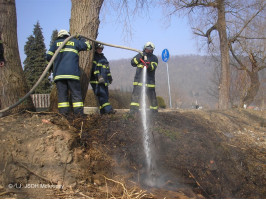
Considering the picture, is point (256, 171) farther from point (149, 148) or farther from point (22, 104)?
point (22, 104)

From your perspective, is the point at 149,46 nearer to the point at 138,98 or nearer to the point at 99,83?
the point at 138,98

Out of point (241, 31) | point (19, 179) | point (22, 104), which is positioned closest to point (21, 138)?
point (19, 179)

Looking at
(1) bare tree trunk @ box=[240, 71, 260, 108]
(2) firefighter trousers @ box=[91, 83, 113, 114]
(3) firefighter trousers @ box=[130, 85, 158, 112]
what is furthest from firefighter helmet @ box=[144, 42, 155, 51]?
(1) bare tree trunk @ box=[240, 71, 260, 108]

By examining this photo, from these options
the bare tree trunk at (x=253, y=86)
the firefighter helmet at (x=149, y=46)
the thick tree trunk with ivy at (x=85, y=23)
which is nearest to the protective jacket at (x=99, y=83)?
the thick tree trunk with ivy at (x=85, y=23)

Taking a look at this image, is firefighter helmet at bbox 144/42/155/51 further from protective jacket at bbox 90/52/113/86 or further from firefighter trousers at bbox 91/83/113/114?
firefighter trousers at bbox 91/83/113/114

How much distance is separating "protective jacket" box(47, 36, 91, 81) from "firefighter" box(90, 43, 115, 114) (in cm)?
123

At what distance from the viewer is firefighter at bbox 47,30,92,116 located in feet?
14.7

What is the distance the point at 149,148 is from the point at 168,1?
8907mm

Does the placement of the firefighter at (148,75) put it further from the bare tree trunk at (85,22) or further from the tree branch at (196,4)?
the tree branch at (196,4)

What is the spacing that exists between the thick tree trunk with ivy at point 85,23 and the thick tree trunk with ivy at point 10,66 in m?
0.89

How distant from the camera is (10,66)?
411 centimetres

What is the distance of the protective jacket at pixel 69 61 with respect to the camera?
4465mm

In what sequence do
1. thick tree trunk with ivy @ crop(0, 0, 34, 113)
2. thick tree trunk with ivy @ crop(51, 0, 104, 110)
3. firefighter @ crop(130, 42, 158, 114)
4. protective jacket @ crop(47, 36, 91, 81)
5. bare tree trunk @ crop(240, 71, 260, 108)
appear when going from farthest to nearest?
1. bare tree trunk @ crop(240, 71, 260, 108)
2. firefighter @ crop(130, 42, 158, 114)
3. thick tree trunk with ivy @ crop(51, 0, 104, 110)
4. protective jacket @ crop(47, 36, 91, 81)
5. thick tree trunk with ivy @ crop(0, 0, 34, 113)

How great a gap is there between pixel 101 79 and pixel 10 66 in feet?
6.93
